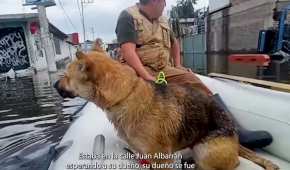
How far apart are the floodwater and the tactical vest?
2.05 meters

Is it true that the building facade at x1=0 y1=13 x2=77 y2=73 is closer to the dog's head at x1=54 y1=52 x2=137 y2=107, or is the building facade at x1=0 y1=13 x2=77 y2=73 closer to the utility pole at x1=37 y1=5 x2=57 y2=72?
the utility pole at x1=37 y1=5 x2=57 y2=72

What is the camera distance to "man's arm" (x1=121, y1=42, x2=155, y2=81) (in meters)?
3.23

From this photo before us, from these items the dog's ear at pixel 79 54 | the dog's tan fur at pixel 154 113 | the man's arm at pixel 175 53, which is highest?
the dog's ear at pixel 79 54

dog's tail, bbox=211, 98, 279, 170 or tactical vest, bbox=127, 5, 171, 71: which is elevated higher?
tactical vest, bbox=127, 5, 171, 71

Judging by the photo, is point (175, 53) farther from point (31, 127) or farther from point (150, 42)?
point (31, 127)

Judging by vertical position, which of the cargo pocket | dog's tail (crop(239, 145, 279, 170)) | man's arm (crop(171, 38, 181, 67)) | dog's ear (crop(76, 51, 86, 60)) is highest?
the cargo pocket

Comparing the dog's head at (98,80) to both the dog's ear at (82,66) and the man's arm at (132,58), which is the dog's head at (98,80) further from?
the man's arm at (132,58)

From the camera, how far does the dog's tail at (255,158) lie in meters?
2.56

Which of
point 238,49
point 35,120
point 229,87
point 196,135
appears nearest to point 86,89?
point 196,135

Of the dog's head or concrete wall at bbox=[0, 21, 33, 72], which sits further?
concrete wall at bbox=[0, 21, 33, 72]

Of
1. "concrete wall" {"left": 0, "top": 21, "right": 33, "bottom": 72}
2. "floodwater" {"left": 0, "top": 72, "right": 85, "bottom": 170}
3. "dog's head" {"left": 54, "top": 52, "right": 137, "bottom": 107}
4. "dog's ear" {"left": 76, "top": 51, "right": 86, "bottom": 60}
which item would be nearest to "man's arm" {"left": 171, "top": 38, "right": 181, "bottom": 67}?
"dog's head" {"left": 54, "top": 52, "right": 137, "bottom": 107}

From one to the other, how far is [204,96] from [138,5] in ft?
4.75

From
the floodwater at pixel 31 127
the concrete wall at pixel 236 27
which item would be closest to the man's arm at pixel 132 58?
the floodwater at pixel 31 127

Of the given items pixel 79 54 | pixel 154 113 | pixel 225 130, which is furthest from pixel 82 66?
pixel 225 130
